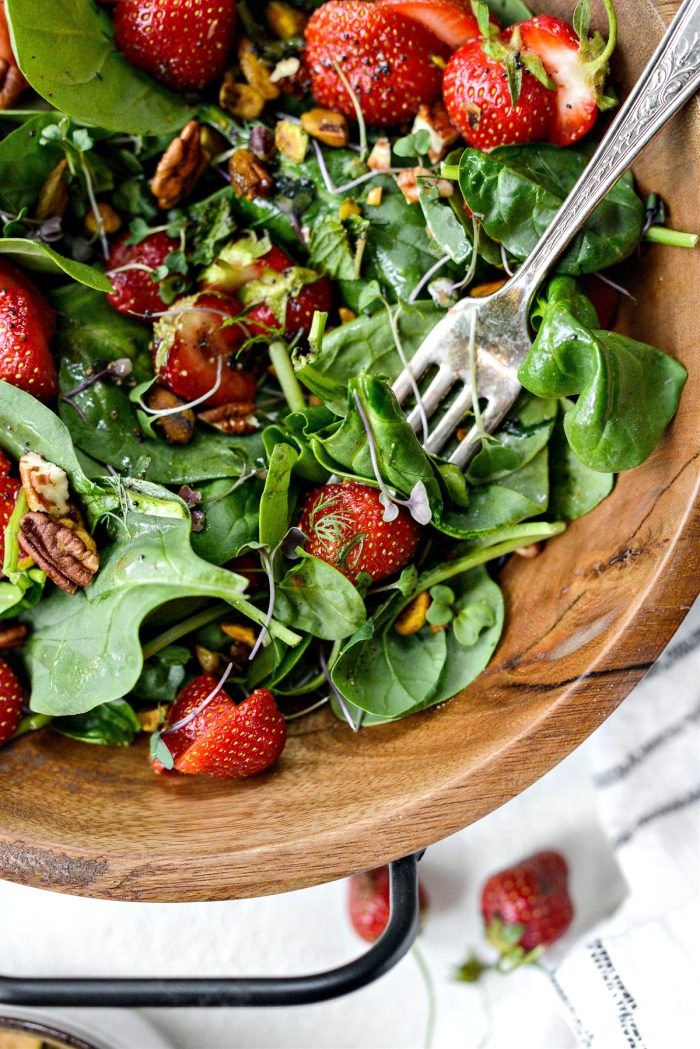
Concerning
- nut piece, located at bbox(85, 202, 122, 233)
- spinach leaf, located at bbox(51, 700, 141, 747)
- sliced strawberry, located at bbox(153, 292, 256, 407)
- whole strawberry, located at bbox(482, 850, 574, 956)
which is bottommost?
whole strawberry, located at bbox(482, 850, 574, 956)

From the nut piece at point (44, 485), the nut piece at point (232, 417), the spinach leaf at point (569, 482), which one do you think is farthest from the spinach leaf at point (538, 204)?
the nut piece at point (44, 485)

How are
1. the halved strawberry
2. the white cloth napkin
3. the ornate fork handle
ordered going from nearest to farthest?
the ornate fork handle → the halved strawberry → the white cloth napkin

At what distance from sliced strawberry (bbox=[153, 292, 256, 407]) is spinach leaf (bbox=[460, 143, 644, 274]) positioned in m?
0.40

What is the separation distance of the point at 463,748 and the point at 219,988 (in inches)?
20.2

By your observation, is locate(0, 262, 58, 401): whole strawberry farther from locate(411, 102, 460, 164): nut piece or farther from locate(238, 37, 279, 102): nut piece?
locate(411, 102, 460, 164): nut piece

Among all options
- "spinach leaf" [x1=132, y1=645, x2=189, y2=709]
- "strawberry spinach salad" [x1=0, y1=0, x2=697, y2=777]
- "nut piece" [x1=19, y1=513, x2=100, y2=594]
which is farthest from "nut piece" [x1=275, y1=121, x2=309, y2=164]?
"spinach leaf" [x1=132, y1=645, x2=189, y2=709]

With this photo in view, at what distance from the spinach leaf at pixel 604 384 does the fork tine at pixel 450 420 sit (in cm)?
13

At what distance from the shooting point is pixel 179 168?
1.43 metres

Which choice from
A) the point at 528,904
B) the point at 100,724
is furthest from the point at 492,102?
the point at 528,904

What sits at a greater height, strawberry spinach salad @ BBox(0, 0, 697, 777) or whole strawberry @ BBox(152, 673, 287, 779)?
strawberry spinach salad @ BBox(0, 0, 697, 777)

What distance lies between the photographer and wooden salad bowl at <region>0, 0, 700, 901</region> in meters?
1.18

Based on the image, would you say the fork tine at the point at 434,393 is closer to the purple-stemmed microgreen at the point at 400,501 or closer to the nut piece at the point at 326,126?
the purple-stemmed microgreen at the point at 400,501

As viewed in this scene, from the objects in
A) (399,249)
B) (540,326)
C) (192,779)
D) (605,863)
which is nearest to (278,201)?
(399,249)

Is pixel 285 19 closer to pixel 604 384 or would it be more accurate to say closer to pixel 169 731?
pixel 604 384
